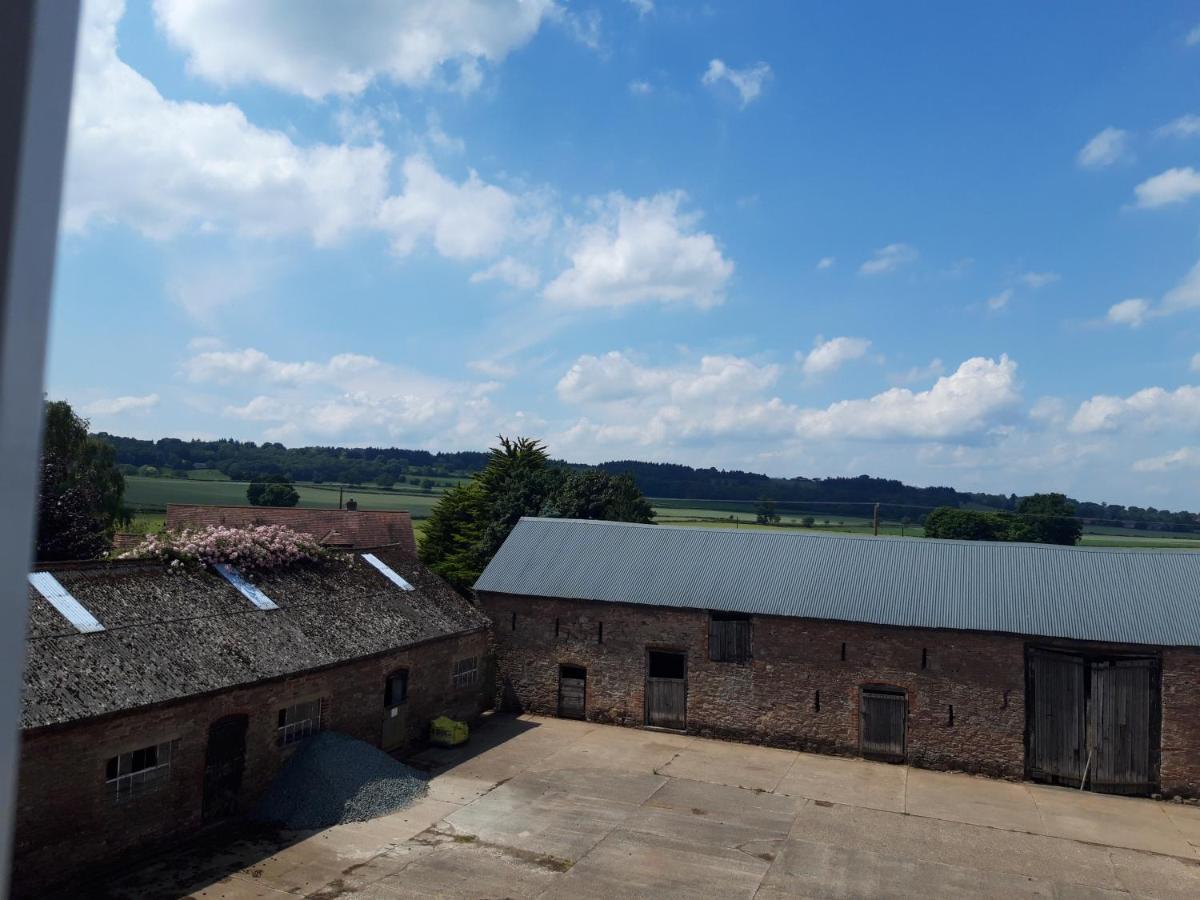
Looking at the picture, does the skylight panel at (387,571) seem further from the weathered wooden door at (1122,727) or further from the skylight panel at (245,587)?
the weathered wooden door at (1122,727)

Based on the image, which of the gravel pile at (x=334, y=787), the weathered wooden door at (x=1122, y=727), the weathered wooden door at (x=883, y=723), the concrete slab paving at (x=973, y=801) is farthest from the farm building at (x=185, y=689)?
the weathered wooden door at (x=1122, y=727)

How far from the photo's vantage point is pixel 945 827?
18375mm

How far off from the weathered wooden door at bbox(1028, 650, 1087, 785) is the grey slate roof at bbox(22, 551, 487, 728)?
14885mm

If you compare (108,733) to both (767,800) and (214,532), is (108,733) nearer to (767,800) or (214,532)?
(214,532)

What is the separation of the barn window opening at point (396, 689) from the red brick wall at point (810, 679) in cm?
540

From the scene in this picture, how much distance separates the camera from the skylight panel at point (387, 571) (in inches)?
968

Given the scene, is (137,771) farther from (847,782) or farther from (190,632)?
(847,782)

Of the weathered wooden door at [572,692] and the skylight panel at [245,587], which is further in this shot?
the weathered wooden door at [572,692]

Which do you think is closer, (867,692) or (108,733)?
(108,733)

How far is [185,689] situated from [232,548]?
571 cm

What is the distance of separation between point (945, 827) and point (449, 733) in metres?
11.8

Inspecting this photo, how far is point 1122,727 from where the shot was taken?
21.0 m

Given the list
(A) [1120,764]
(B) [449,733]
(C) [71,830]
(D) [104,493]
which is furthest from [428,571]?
(D) [104,493]

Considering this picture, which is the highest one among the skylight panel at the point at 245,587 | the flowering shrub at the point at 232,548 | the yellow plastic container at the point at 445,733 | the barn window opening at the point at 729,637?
the flowering shrub at the point at 232,548
